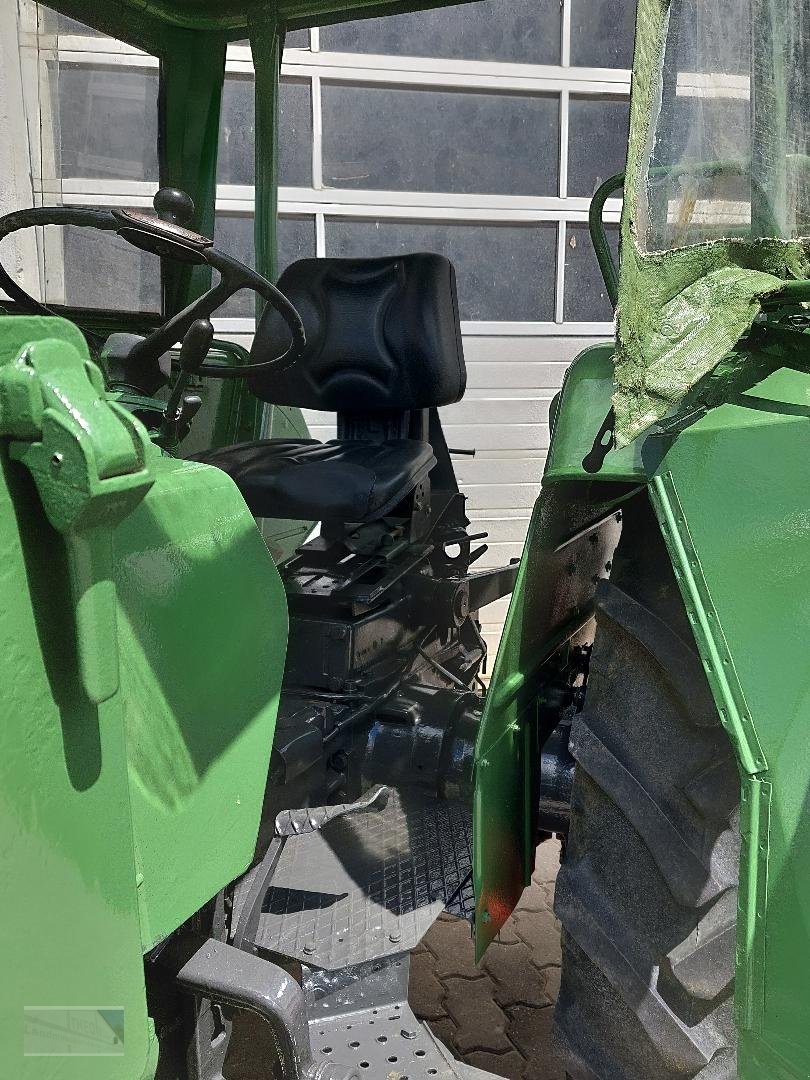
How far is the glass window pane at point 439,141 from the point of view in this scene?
4.97m

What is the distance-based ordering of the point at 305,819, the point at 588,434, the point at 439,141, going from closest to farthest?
the point at 588,434 → the point at 305,819 → the point at 439,141

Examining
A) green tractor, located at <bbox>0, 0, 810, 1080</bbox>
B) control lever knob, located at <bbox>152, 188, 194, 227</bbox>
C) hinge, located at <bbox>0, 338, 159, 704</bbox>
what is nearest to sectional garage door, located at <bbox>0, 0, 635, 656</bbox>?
control lever knob, located at <bbox>152, 188, 194, 227</bbox>

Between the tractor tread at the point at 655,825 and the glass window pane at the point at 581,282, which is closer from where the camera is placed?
the tractor tread at the point at 655,825

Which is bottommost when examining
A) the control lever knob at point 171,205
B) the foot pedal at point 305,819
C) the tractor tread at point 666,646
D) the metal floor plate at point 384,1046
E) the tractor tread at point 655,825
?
the metal floor plate at point 384,1046

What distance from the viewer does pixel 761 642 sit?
108 cm

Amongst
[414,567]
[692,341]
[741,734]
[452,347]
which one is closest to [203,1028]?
[741,734]

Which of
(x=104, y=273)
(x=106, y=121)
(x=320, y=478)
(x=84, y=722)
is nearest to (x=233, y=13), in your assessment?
(x=106, y=121)

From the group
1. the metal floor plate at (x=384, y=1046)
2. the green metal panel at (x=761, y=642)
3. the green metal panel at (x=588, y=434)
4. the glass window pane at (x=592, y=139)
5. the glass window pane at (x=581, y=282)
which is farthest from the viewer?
the glass window pane at (x=581, y=282)

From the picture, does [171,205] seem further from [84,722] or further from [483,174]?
[483,174]

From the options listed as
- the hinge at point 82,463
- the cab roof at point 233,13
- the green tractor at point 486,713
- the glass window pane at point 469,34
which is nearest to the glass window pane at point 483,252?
the glass window pane at point 469,34

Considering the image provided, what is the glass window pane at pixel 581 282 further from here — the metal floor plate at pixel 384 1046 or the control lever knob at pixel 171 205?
the metal floor plate at pixel 384 1046

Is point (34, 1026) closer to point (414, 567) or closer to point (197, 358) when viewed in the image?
point (197, 358)

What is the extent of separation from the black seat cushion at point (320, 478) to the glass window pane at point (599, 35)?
3598 mm

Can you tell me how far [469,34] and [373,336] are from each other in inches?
121
